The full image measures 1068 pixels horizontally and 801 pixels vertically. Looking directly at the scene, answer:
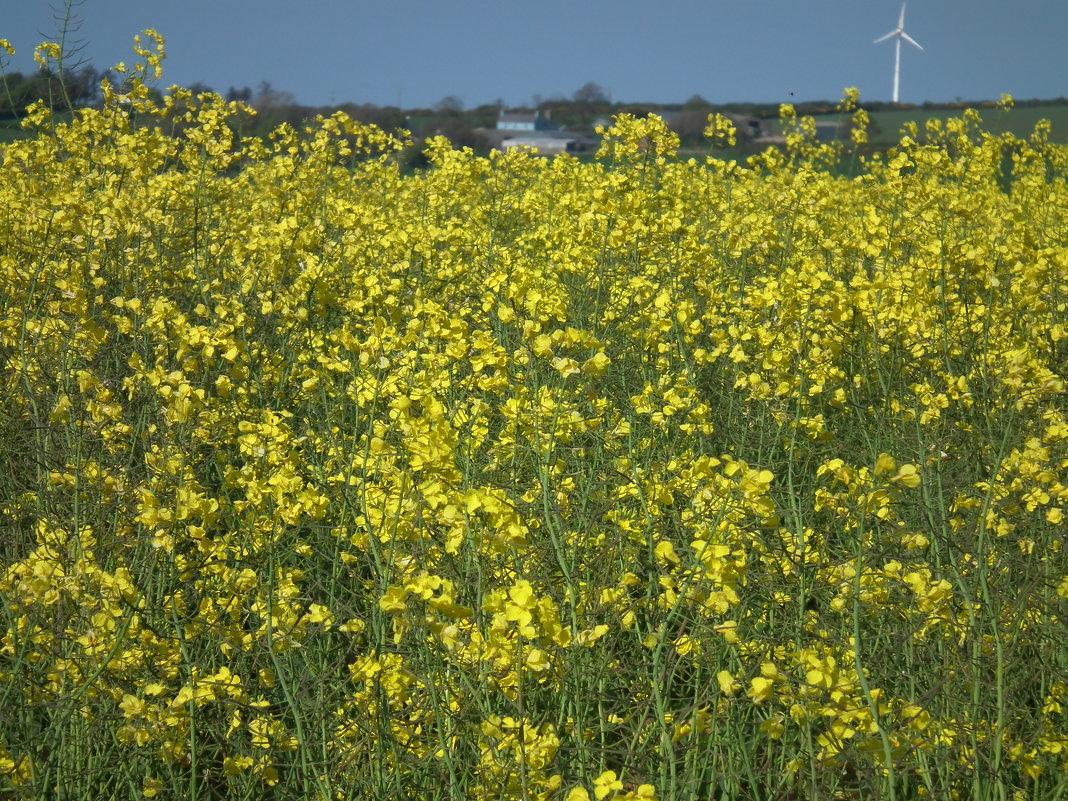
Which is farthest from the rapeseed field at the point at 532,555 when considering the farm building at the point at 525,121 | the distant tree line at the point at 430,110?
the farm building at the point at 525,121

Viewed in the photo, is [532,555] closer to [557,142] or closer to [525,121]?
[557,142]

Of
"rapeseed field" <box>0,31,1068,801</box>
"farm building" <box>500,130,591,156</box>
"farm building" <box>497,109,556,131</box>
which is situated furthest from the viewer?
"farm building" <box>497,109,556,131</box>

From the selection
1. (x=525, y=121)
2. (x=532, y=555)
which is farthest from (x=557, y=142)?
(x=532, y=555)

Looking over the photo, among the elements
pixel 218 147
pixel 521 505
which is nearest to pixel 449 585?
pixel 521 505

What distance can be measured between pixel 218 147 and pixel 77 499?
8.58ft

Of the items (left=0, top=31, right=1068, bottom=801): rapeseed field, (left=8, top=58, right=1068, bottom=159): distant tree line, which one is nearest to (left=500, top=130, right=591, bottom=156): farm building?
(left=8, top=58, right=1068, bottom=159): distant tree line

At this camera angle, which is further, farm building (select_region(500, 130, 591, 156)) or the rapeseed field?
farm building (select_region(500, 130, 591, 156))

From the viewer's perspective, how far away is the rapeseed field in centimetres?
194

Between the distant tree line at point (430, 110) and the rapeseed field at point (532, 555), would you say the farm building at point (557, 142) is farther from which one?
the rapeseed field at point (532, 555)

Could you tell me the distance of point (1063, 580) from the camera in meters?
2.40

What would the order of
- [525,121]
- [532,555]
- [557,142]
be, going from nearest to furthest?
[532,555], [557,142], [525,121]

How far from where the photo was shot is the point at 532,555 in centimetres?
237

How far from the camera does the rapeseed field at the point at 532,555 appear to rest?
1.94 metres

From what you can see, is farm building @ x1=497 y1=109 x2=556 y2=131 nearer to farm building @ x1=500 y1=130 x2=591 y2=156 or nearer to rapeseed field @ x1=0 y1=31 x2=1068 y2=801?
farm building @ x1=500 y1=130 x2=591 y2=156
